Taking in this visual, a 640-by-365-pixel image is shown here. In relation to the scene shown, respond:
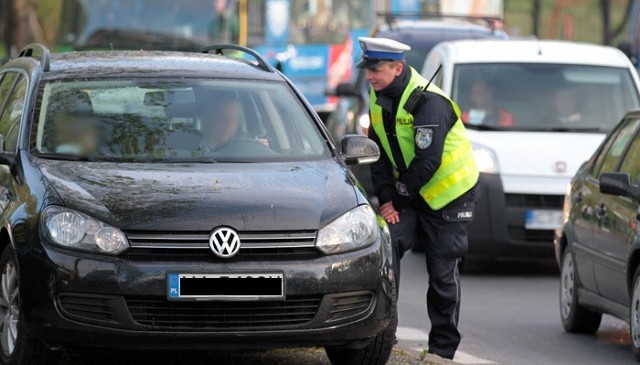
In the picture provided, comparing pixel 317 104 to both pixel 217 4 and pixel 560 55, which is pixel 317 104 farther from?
pixel 560 55

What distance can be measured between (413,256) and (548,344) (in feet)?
17.5

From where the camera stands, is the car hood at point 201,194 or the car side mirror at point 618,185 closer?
the car hood at point 201,194

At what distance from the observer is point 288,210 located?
25.4 feet

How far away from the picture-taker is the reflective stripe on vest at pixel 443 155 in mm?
9352

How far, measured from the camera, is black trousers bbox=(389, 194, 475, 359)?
9.37 m

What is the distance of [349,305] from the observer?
7.82m

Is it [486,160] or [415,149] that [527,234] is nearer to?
[486,160]

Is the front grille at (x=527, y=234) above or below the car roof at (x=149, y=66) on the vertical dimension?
below

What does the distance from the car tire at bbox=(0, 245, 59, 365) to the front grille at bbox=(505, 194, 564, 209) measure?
22.3 feet

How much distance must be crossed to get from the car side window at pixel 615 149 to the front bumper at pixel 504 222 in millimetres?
2667

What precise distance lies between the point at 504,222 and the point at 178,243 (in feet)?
23.1

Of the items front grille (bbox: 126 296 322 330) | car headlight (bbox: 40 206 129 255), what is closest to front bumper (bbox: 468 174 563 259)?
front grille (bbox: 126 296 322 330)

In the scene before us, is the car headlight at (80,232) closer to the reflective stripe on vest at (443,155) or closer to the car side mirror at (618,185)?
the reflective stripe on vest at (443,155)

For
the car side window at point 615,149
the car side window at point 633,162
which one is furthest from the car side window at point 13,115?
the car side window at point 615,149
